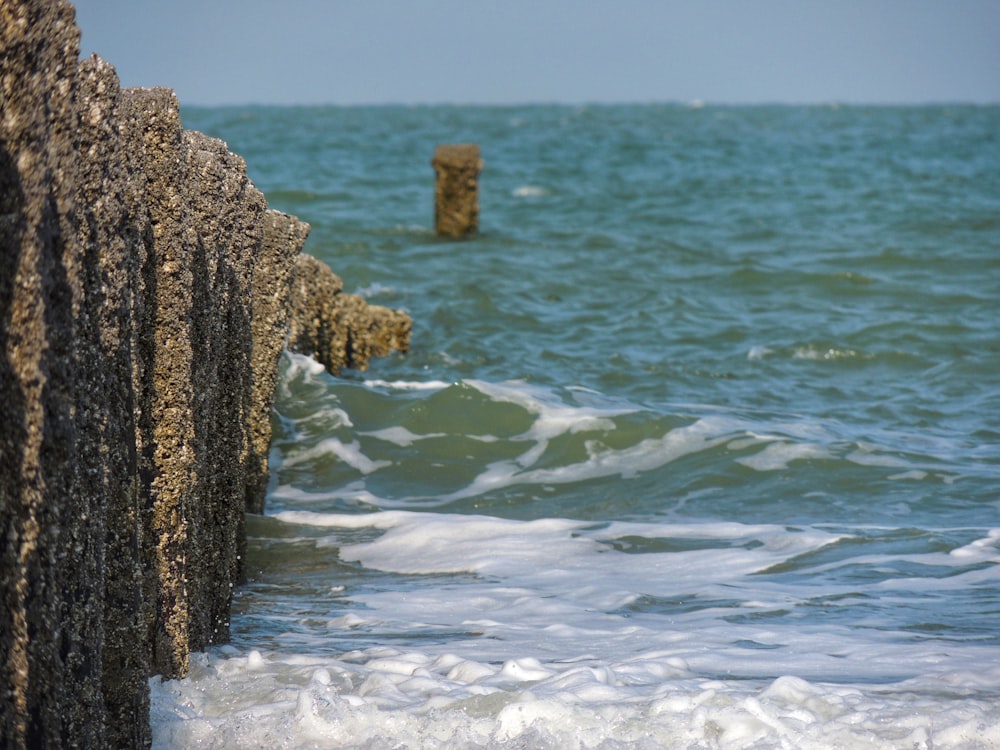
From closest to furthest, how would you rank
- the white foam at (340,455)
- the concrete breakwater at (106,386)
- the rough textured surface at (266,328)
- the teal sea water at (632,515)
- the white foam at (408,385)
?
1. the concrete breakwater at (106,386)
2. the teal sea water at (632,515)
3. the rough textured surface at (266,328)
4. the white foam at (340,455)
5. the white foam at (408,385)

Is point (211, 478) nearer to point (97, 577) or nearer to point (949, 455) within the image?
point (97, 577)

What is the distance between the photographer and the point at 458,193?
15625mm

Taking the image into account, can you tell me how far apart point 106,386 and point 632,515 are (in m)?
3.73

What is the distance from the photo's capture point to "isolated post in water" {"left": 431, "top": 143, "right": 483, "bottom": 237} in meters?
15.2

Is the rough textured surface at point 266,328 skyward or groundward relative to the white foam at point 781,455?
skyward

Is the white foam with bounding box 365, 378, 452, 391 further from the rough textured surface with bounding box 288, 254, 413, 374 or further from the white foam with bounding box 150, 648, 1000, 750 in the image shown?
the white foam with bounding box 150, 648, 1000, 750

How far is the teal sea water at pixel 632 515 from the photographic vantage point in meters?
3.17

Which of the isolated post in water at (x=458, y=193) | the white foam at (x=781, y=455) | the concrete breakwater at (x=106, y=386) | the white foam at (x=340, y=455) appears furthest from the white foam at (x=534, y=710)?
the isolated post in water at (x=458, y=193)

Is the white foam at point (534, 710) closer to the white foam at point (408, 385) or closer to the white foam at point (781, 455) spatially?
the white foam at point (781, 455)

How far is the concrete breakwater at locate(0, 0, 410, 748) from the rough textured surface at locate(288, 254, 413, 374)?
3.28 m

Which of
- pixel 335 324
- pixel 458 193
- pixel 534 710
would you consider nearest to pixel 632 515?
pixel 534 710

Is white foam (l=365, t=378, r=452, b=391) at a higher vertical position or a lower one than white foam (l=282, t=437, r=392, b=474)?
higher

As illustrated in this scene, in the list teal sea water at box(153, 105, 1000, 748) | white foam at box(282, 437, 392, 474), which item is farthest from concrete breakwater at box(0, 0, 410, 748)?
white foam at box(282, 437, 392, 474)

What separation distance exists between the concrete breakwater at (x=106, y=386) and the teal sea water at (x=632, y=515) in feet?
1.50
